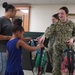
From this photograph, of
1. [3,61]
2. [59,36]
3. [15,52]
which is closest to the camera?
[15,52]

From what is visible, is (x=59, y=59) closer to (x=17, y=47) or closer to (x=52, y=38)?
(x=52, y=38)

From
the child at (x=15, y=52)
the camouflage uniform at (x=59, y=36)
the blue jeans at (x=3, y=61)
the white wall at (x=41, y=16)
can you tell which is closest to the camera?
the child at (x=15, y=52)

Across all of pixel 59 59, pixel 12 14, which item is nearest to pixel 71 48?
pixel 59 59

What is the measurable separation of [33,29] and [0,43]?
571cm

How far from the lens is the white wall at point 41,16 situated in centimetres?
778

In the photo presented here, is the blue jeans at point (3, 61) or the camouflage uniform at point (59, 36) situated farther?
the camouflage uniform at point (59, 36)

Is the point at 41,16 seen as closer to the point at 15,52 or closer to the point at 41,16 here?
the point at 41,16

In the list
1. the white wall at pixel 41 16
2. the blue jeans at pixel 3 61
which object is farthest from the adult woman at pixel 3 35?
the white wall at pixel 41 16

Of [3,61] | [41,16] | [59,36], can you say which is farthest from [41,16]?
[3,61]

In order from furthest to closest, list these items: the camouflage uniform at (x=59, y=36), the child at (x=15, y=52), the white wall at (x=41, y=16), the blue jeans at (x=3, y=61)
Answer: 1. the white wall at (x=41, y=16)
2. the camouflage uniform at (x=59, y=36)
3. the blue jeans at (x=3, y=61)
4. the child at (x=15, y=52)

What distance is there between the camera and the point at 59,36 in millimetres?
2600

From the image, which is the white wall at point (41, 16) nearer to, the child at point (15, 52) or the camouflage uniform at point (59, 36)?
the camouflage uniform at point (59, 36)

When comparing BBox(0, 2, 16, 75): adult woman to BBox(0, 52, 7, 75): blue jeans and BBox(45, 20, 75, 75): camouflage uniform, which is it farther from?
BBox(45, 20, 75, 75): camouflage uniform

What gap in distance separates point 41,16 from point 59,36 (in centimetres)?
537
